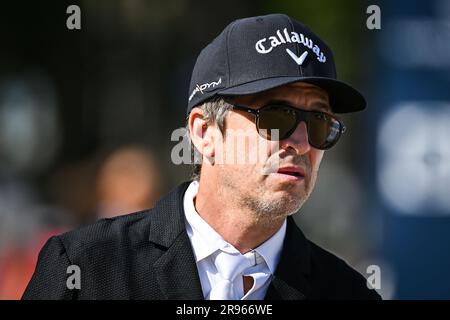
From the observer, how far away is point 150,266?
303 cm

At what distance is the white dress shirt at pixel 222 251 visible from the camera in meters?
3.06

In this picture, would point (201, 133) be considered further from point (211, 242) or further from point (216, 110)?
point (211, 242)

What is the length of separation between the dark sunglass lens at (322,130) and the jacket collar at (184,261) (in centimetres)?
37

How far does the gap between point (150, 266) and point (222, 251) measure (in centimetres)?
28

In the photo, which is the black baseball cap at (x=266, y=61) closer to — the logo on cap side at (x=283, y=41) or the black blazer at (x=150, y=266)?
the logo on cap side at (x=283, y=41)

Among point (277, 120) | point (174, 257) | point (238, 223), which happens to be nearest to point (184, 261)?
point (174, 257)

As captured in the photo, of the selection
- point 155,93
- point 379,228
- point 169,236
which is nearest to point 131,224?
point 169,236

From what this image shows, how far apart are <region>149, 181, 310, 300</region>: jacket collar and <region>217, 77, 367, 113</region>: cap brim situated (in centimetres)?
53

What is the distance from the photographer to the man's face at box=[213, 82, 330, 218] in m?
3.06

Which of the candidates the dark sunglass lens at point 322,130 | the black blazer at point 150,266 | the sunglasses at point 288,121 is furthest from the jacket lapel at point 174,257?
the dark sunglass lens at point 322,130

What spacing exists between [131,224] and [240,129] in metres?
0.57

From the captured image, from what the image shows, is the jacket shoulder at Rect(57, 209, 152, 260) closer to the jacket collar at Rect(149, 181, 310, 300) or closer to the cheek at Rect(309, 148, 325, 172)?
the jacket collar at Rect(149, 181, 310, 300)

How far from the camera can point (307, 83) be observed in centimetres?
312
